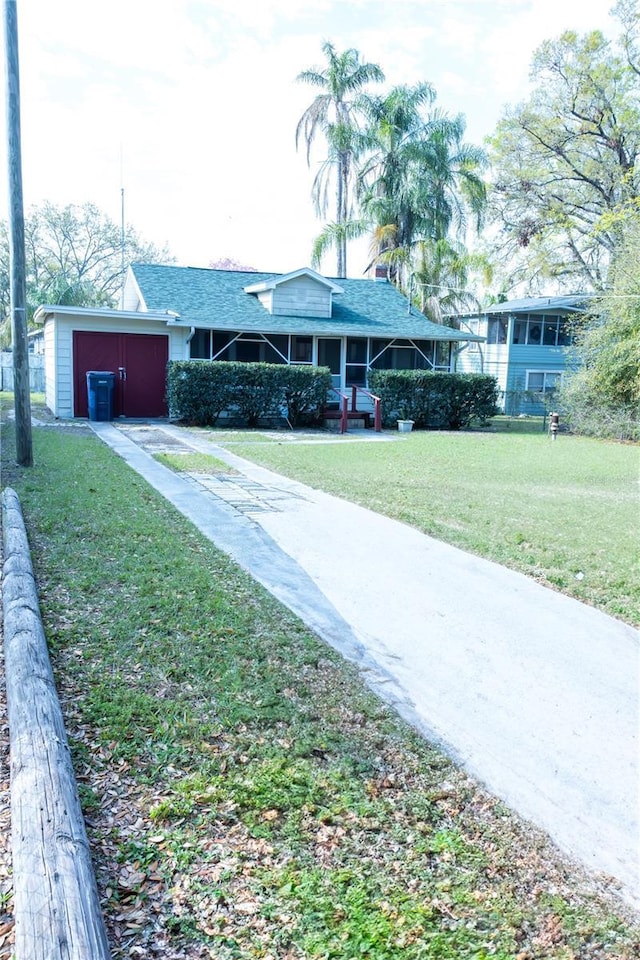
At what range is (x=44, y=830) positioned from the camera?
7.63 ft

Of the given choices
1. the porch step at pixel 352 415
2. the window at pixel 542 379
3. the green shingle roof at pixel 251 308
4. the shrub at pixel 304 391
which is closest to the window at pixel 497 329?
the window at pixel 542 379

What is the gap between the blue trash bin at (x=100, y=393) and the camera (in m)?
17.1

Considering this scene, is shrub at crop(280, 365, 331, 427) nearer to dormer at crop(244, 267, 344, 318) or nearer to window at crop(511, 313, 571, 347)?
dormer at crop(244, 267, 344, 318)

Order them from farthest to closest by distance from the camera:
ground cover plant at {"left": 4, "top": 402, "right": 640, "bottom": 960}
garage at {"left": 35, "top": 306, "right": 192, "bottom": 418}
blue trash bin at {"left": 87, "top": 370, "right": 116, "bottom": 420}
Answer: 1. garage at {"left": 35, "top": 306, "right": 192, "bottom": 418}
2. blue trash bin at {"left": 87, "top": 370, "right": 116, "bottom": 420}
3. ground cover plant at {"left": 4, "top": 402, "right": 640, "bottom": 960}

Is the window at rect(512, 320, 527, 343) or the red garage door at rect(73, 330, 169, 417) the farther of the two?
the window at rect(512, 320, 527, 343)

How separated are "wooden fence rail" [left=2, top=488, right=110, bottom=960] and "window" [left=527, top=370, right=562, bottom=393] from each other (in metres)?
27.7

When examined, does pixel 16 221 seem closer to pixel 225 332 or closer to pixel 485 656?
pixel 485 656

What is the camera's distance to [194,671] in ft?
12.7

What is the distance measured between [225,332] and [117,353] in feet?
10.6

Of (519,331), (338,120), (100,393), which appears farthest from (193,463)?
(338,120)

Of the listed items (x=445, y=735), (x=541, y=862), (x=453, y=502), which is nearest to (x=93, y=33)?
(x=453, y=502)

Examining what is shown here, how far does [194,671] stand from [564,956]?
225 cm

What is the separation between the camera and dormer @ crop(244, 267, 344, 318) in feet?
66.9

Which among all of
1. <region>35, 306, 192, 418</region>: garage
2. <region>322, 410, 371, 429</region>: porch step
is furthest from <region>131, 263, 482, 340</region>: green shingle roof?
<region>322, 410, 371, 429</region>: porch step
